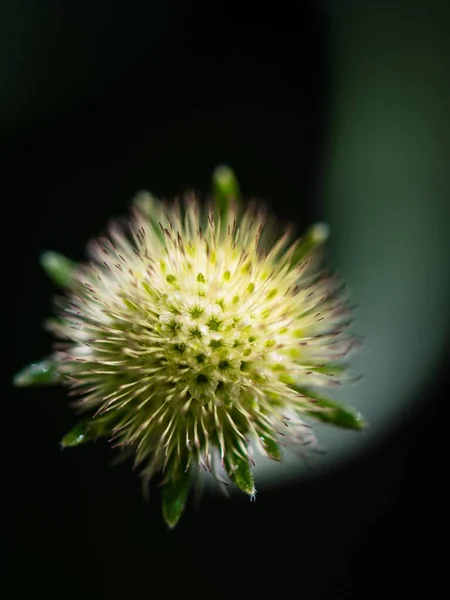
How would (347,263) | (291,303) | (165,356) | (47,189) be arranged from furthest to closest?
(47,189) → (347,263) → (291,303) → (165,356)

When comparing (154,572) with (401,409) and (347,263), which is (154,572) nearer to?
(401,409)

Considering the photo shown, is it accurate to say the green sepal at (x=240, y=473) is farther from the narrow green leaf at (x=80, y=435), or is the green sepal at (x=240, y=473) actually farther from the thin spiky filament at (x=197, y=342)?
the narrow green leaf at (x=80, y=435)

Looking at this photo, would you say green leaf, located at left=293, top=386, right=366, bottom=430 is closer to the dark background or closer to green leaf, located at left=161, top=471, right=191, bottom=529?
green leaf, located at left=161, top=471, right=191, bottom=529

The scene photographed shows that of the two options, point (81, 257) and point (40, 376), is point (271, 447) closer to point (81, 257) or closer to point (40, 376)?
point (40, 376)

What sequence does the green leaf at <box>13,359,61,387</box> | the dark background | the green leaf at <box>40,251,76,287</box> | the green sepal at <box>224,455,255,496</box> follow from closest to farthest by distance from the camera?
the green sepal at <box>224,455,255,496</box> < the green leaf at <box>13,359,61,387</box> < the green leaf at <box>40,251,76,287</box> < the dark background

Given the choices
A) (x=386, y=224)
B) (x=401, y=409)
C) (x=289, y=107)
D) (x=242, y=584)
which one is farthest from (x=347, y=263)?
(x=242, y=584)

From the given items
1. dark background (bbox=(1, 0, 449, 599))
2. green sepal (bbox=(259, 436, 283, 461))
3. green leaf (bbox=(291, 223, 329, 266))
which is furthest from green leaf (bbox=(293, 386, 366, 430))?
dark background (bbox=(1, 0, 449, 599))
